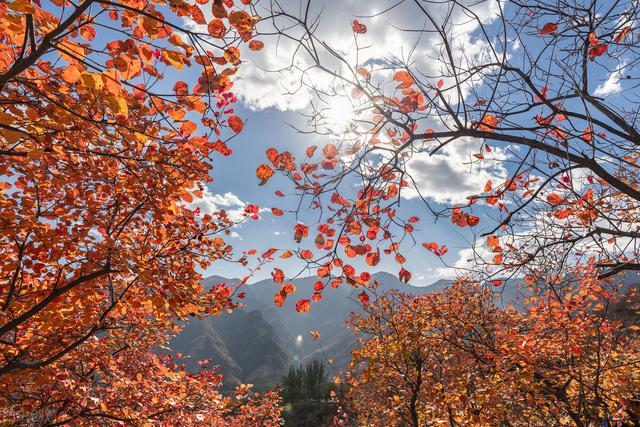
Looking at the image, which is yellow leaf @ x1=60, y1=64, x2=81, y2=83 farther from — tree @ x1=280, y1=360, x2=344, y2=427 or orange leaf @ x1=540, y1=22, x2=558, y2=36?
tree @ x1=280, y1=360, x2=344, y2=427

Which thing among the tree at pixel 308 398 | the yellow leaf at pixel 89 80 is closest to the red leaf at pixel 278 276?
the yellow leaf at pixel 89 80

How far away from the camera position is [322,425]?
80.9 ft

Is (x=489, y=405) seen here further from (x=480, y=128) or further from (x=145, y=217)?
(x=145, y=217)

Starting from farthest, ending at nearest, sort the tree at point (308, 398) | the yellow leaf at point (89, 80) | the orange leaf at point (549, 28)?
1. the tree at point (308, 398)
2. the orange leaf at point (549, 28)
3. the yellow leaf at point (89, 80)

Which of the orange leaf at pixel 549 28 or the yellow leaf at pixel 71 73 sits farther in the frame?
the orange leaf at pixel 549 28

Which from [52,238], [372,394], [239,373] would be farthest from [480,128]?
[239,373]

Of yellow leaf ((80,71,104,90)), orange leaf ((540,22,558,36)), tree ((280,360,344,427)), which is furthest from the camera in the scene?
tree ((280,360,344,427))

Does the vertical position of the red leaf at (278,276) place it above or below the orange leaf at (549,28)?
below

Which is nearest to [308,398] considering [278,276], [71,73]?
[278,276]

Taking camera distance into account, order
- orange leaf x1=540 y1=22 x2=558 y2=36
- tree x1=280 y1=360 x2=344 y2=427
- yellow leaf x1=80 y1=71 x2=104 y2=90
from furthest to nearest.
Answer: tree x1=280 y1=360 x2=344 y2=427 → orange leaf x1=540 y1=22 x2=558 y2=36 → yellow leaf x1=80 y1=71 x2=104 y2=90

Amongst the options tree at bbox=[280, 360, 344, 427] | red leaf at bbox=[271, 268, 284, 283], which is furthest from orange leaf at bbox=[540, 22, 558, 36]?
tree at bbox=[280, 360, 344, 427]

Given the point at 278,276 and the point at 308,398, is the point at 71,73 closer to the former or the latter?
the point at 278,276

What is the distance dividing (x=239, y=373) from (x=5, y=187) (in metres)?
109

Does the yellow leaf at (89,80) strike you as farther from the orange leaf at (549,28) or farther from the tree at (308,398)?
the tree at (308,398)
